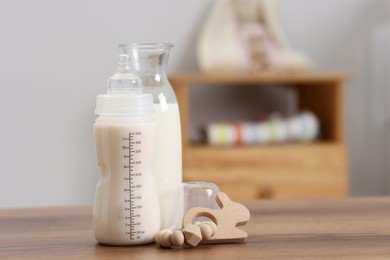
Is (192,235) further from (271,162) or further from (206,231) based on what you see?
(271,162)

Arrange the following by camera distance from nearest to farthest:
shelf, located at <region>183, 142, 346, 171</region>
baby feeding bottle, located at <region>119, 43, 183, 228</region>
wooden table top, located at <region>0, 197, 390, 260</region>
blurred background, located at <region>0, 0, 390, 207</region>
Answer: wooden table top, located at <region>0, 197, 390, 260</region> < baby feeding bottle, located at <region>119, 43, 183, 228</region> < shelf, located at <region>183, 142, 346, 171</region> < blurred background, located at <region>0, 0, 390, 207</region>

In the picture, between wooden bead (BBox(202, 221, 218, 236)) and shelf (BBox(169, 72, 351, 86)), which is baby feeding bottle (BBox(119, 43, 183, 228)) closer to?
wooden bead (BBox(202, 221, 218, 236))

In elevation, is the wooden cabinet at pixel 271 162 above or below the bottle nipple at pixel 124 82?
below

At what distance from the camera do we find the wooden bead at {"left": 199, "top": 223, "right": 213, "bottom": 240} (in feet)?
3.25

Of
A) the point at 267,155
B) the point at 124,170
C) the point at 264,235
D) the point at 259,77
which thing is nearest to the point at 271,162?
the point at 267,155

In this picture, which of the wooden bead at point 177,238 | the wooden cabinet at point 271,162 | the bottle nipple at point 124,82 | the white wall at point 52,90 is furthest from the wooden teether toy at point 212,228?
the white wall at point 52,90

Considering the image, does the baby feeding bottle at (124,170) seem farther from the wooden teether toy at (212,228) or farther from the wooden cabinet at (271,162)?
the wooden cabinet at (271,162)

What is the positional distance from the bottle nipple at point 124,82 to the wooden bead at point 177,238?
189 mm

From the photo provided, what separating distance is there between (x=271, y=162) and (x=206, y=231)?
180 centimetres

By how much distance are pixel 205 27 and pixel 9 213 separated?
5.96 feet

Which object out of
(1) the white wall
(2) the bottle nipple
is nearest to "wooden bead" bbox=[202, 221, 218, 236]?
(2) the bottle nipple

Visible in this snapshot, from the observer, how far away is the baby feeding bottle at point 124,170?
0.99 metres

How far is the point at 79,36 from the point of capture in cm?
298

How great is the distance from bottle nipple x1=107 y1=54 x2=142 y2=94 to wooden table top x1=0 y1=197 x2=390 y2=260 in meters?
0.20
